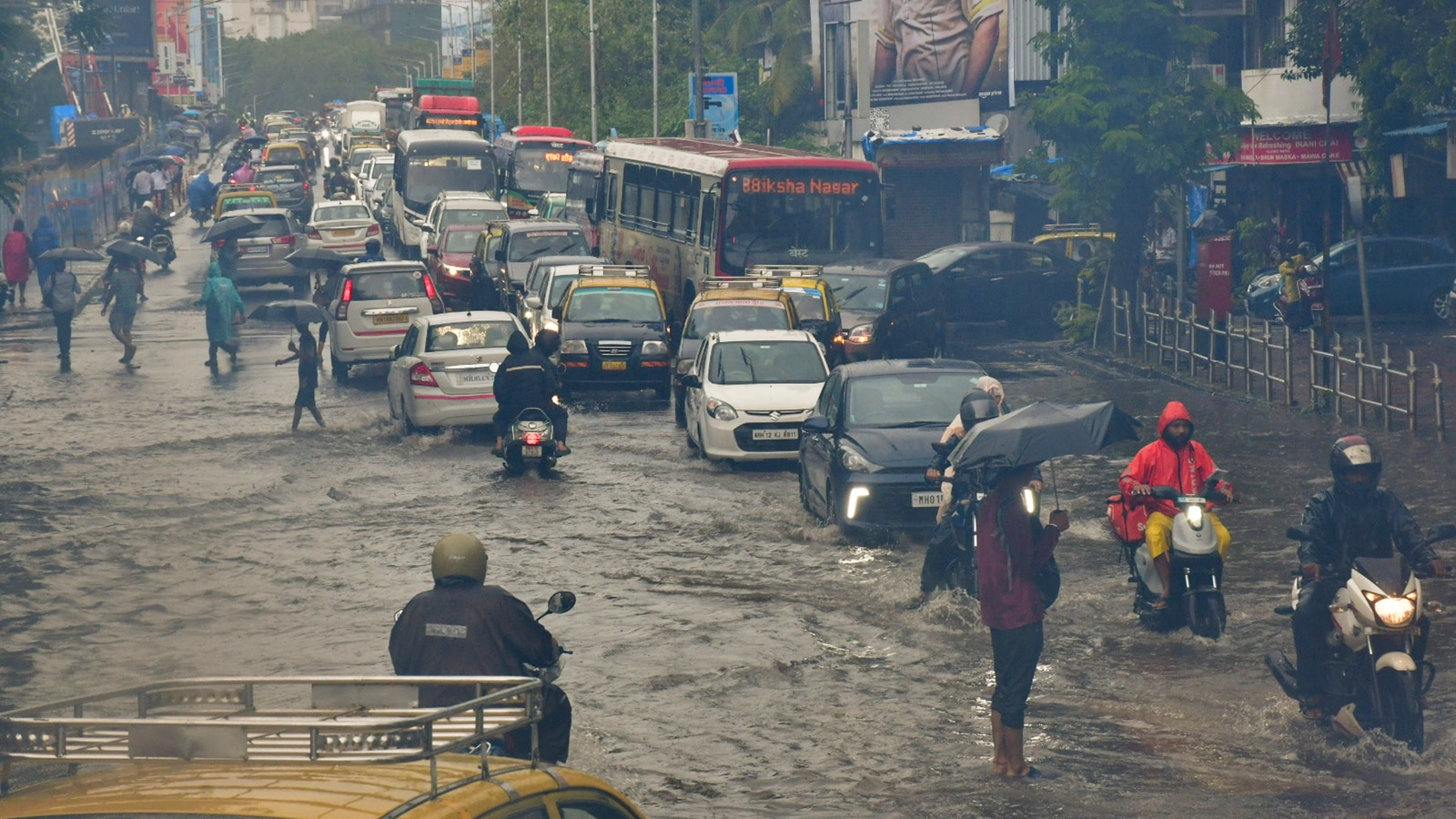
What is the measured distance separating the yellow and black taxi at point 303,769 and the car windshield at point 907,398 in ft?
37.7

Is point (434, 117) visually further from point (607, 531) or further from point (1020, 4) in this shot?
point (607, 531)

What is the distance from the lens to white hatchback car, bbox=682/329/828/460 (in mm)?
19891

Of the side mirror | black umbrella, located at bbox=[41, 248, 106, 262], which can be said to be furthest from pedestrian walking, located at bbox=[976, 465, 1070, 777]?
black umbrella, located at bbox=[41, 248, 106, 262]

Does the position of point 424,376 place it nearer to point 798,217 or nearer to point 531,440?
point 531,440

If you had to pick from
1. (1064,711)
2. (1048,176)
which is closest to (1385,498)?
(1064,711)

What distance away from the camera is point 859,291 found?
95.9ft

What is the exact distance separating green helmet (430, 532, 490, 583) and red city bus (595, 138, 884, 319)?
23.1 meters

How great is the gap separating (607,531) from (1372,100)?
23.8 meters

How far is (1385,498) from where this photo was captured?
9.38 metres

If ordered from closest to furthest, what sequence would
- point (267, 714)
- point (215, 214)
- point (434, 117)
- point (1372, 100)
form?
point (267, 714) < point (1372, 100) < point (215, 214) < point (434, 117)

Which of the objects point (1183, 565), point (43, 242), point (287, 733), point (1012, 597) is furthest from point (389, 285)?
point (287, 733)

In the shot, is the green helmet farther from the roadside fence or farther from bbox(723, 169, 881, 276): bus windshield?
bbox(723, 169, 881, 276): bus windshield

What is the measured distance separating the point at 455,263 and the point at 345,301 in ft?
31.6

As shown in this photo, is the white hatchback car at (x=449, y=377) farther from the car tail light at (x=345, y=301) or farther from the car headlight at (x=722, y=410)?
the car tail light at (x=345, y=301)
